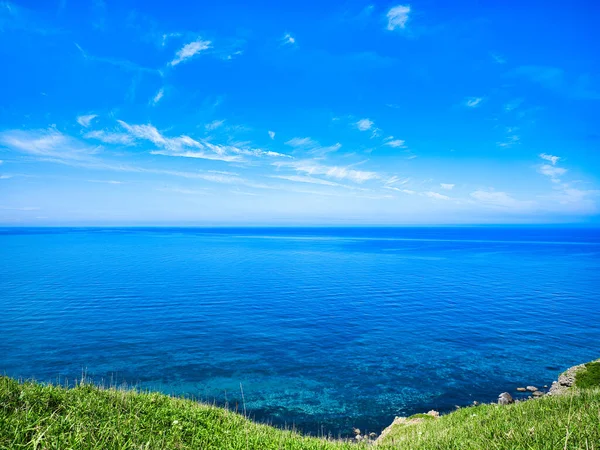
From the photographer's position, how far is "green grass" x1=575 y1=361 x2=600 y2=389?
23.3 metres

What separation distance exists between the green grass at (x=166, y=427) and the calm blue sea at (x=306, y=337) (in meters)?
14.9

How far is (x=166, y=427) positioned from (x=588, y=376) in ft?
101

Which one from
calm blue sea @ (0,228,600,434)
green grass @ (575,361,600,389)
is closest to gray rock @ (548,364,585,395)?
green grass @ (575,361,600,389)

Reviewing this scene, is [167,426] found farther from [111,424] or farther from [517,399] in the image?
[517,399]

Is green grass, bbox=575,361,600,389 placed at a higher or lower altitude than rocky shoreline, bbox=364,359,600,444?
higher

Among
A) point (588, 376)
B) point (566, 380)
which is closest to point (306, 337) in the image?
point (566, 380)

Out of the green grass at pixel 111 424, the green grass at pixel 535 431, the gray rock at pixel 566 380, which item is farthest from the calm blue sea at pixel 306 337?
the green grass at pixel 111 424

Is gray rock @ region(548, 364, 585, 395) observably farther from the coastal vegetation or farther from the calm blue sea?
the coastal vegetation

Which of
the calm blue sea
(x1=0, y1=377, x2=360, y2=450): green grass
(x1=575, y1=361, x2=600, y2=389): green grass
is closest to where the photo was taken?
(x1=0, y1=377, x2=360, y2=450): green grass

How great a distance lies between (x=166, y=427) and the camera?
1007 cm

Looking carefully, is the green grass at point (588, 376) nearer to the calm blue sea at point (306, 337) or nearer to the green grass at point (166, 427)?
the calm blue sea at point (306, 337)

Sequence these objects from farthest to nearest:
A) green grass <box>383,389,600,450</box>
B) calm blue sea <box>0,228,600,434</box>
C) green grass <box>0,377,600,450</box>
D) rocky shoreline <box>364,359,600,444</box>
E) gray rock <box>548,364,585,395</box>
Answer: calm blue sea <box>0,228,600,434</box>, gray rock <box>548,364,585,395</box>, rocky shoreline <box>364,359,600,444</box>, green grass <box>383,389,600,450</box>, green grass <box>0,377,600,450</box>

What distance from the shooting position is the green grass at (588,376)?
23.3 metres

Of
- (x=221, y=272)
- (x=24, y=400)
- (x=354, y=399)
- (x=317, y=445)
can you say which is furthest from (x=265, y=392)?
(x=221, y=272)
